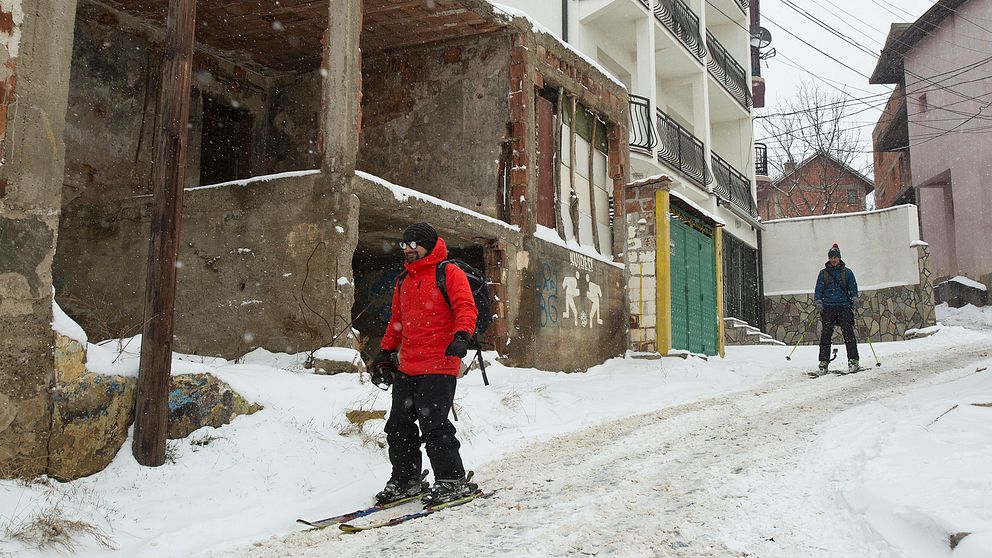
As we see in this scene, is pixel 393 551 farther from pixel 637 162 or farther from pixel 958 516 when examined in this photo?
pixel 637 162

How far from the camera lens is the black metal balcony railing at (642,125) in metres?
17.4

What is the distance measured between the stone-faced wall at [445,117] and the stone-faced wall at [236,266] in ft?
10.5

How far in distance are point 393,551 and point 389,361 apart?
1.56m

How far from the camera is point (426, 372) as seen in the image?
15.6ft

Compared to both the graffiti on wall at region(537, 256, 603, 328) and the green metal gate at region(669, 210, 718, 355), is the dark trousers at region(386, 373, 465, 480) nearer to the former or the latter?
the graffiti on wall at region(537, 256, 603, 328)

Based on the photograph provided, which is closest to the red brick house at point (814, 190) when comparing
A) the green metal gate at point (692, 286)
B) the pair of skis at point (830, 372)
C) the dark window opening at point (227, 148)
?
the green metal gate at point (692, 286)

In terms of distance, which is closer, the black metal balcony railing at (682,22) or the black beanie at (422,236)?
the black beanie at (422,236)

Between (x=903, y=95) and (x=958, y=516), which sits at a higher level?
(x=903, y=95)

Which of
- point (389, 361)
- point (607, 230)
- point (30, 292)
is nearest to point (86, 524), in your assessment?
point (30, 292)

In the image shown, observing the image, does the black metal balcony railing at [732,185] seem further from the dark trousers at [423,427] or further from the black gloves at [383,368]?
the dark trousers at [423,427]

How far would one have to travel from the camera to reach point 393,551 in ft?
12.0

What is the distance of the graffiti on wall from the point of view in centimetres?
1117

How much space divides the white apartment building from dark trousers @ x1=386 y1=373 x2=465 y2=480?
10.4m

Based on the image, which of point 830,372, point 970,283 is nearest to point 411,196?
point 830,372
